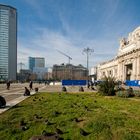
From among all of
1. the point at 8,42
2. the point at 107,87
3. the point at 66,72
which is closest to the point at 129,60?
the point at 107,87

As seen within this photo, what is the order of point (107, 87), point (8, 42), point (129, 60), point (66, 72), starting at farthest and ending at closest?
1. point (66, 72)
2. point (8, 42)
3. point (129, 60)
4. point (107, 87)

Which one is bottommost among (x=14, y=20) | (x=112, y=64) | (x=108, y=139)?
(x=108, y=139)

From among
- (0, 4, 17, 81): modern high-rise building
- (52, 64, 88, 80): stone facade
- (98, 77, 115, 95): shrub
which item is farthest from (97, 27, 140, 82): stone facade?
(0, 4, 17, 81): modern high-rise building

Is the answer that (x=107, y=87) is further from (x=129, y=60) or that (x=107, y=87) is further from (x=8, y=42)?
(x=8, y=42)

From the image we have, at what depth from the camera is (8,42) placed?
165 metres

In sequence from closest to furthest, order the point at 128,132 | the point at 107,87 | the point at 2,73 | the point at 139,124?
the point at 128,132 < the point at 139,124 < the point at 107,87 < the point at 2,73

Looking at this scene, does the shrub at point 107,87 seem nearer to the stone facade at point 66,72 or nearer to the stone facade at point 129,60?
the stone facade at point 129,60

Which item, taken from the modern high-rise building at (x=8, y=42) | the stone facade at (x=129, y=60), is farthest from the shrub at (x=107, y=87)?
the modern high-rise building at (x=8, y=42)

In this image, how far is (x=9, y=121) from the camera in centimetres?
A: 1097

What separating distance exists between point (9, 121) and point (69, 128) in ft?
11.2

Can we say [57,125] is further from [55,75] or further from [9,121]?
[55,75]

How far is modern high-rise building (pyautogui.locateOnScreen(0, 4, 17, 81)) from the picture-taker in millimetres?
164625

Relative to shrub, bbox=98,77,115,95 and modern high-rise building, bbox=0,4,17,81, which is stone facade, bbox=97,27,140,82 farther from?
modern high-rise building, bbox=0,4,17,81

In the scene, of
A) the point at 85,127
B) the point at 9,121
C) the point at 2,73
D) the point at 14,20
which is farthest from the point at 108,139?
the point at 14,20
